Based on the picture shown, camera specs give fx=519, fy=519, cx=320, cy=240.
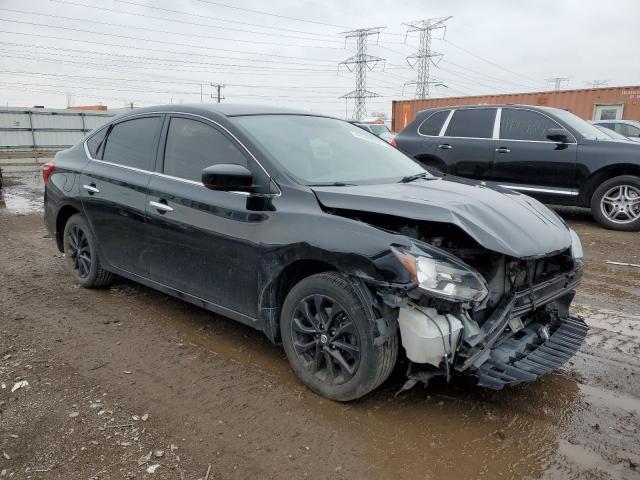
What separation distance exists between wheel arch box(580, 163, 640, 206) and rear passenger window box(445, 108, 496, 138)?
5.32 feet

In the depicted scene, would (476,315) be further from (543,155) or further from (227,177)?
(543,155)

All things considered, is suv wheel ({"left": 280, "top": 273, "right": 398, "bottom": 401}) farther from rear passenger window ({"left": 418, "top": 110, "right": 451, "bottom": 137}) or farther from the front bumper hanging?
rear passenger window ({"left": 418, "top": 110, "right": 451, "bottom": 137})

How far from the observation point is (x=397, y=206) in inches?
113

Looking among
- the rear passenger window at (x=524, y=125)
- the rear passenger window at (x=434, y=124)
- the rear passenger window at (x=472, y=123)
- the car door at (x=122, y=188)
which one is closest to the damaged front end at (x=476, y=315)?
the car door at (x=122, y=188)

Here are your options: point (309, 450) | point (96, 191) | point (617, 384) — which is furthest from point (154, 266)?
point (617, 384)

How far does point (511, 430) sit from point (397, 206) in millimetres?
1338

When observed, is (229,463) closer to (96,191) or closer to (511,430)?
(511,430)

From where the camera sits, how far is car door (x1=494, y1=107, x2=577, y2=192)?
7.70 metres

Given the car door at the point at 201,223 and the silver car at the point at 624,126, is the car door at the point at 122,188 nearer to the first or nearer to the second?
the car door at the point at 201,223

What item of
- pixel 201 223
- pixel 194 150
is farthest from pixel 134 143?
pixel 201 223

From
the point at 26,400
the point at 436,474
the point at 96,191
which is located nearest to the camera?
the point at 436,474

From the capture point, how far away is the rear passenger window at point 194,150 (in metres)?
3.55

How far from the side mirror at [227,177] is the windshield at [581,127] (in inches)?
250

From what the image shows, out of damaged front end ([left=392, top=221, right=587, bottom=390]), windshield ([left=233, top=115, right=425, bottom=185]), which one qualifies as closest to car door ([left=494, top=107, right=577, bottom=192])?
windshield ([left=233, top=115, right=425, bottom=185])
